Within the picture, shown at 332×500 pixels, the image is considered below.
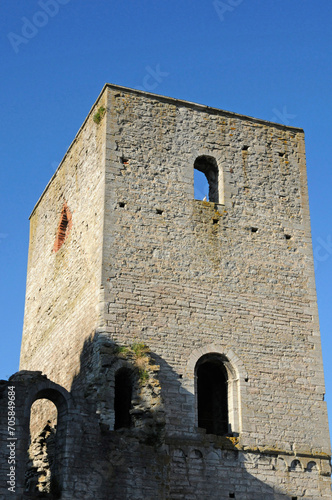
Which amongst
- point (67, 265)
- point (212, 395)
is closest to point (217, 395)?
point (212, 395)

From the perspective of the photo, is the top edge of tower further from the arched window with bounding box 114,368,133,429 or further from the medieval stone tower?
the arched window with bounding box 114,368,133,429

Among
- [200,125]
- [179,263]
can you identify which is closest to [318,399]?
[179,263]

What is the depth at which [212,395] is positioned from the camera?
18516mm

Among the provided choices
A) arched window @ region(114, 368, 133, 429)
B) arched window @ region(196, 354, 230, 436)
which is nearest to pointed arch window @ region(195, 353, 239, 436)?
arched window @ region(196, 354, 230, 436)

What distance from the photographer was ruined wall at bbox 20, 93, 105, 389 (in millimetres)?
18312

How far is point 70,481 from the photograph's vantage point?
14.3m

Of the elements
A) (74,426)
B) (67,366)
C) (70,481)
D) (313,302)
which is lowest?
(70,481)

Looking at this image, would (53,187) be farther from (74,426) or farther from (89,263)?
(74,426)

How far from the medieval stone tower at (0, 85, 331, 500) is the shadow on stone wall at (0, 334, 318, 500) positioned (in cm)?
3

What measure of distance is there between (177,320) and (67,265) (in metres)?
3.81

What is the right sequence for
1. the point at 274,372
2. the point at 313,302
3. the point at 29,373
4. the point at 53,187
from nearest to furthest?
the point at 29,373
the point at 274,372
the point at 313,302
the point at 53,187

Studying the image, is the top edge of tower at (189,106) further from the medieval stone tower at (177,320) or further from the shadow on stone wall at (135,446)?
the shadow on stone wall at (135,446)

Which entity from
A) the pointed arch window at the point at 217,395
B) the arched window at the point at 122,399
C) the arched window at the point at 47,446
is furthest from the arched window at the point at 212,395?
the arched window at the point at 47,446

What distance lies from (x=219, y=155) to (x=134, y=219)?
302cm
